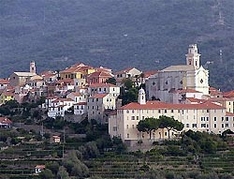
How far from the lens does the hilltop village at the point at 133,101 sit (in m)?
79.9

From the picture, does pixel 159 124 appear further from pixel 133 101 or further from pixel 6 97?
pixel 6 97

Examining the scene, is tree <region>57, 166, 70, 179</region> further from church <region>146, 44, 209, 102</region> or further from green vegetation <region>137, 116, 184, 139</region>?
church <region>146, 44, 209, 102</region>

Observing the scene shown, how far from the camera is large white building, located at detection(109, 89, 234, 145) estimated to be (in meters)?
79.1

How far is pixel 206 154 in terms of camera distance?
77.9 metres

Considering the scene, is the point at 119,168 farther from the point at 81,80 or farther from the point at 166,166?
the point at 81,80

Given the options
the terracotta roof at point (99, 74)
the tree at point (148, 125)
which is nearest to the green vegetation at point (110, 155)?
the tree at point (148, 125)

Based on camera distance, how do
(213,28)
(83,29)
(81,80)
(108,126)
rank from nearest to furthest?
(108,126) → (81,80) → (213,28) → (83,29)

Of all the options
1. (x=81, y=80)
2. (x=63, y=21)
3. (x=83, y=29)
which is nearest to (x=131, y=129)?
(x=81, y=80)

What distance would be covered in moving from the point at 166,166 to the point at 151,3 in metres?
87.7

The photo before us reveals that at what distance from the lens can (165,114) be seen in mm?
80125

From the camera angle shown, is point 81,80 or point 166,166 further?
point 81,80

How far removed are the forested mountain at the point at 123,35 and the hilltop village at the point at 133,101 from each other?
950 inches

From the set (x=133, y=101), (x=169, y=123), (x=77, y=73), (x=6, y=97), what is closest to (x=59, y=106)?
(x=133, y=101)

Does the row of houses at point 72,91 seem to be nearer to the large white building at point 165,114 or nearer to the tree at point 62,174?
the large white building at point 165,114
